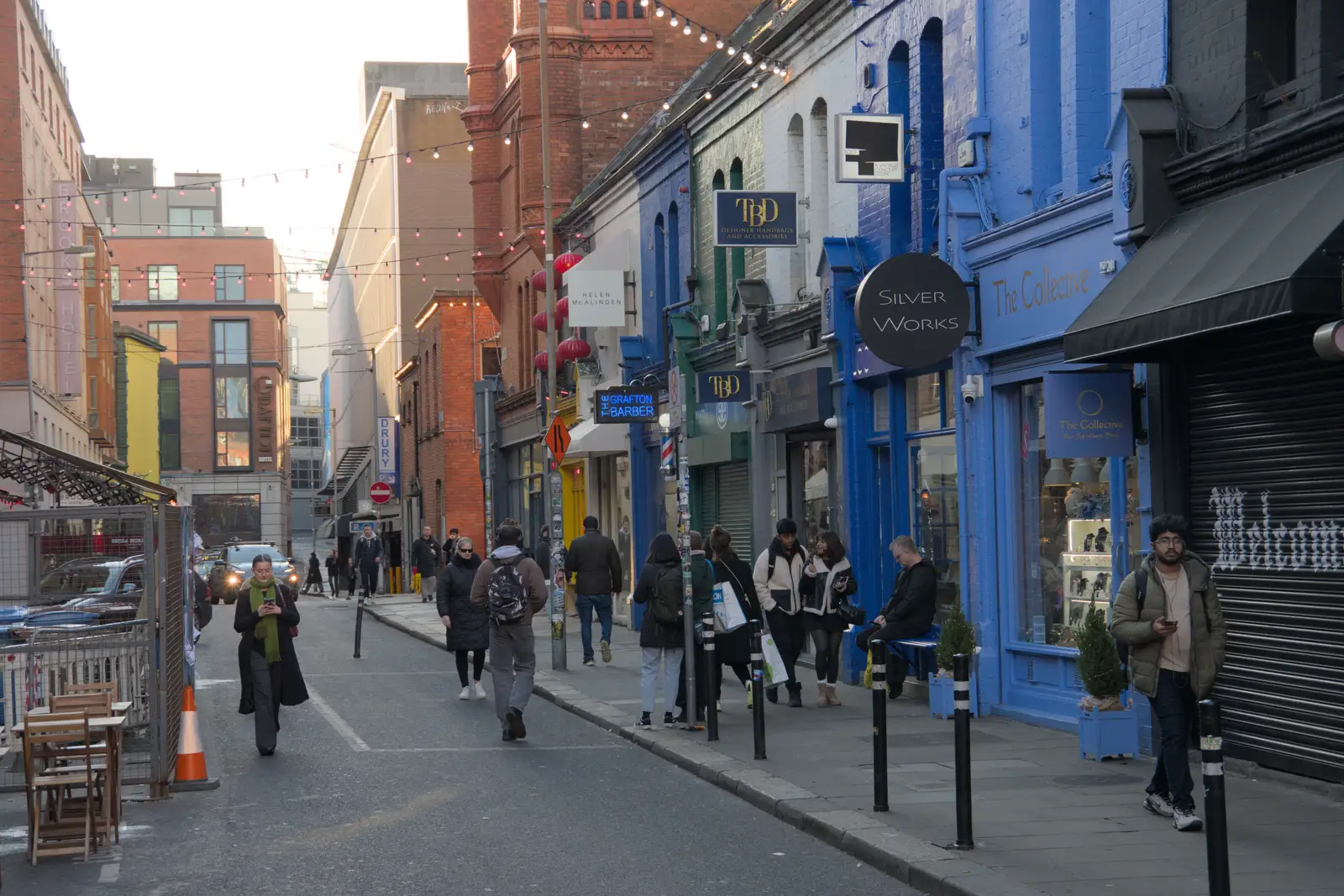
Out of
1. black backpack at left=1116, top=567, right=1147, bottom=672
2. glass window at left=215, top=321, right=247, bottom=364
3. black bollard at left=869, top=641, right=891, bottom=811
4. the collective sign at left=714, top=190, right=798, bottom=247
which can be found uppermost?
glass window at left=215, top=321, right=247, bottom=364

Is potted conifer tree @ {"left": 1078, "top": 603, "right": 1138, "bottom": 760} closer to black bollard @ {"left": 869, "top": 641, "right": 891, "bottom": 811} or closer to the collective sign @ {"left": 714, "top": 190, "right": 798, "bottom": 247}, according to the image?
black bollard @ {"left": 869, "top": 641, "right": 891, "bottom": 811}

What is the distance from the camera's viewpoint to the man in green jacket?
945 centimetres

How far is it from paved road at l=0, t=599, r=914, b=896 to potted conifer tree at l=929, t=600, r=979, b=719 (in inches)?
109

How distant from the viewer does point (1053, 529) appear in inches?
576

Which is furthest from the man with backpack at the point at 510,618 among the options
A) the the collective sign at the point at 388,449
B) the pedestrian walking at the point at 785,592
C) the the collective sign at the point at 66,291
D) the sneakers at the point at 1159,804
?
the the collective sign at the point at 388,449

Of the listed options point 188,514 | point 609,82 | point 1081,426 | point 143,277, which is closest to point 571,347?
point 609,82

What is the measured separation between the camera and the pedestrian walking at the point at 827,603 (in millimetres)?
16625

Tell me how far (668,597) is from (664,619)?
20 cm

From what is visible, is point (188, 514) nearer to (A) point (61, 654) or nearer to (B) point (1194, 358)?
(A) point (61, 654)

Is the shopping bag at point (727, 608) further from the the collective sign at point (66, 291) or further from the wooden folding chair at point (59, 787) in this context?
the the collective sign at point (66, 291)

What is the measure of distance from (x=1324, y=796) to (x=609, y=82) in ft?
87.6

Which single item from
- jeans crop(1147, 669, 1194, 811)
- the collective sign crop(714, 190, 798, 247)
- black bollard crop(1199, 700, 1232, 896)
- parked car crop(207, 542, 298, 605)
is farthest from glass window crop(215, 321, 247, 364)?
black bollard crop(1199, 700, 1232, 896)

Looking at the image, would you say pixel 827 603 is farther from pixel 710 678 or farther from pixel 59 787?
pixel 59 787

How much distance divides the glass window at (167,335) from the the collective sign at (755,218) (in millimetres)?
90507
